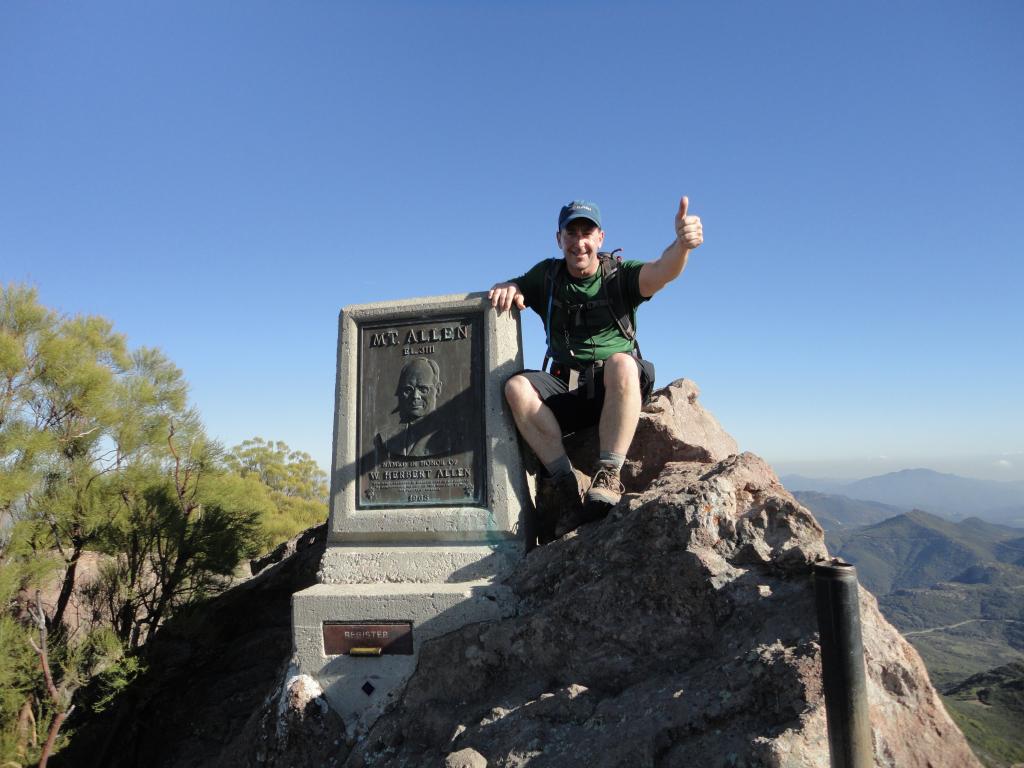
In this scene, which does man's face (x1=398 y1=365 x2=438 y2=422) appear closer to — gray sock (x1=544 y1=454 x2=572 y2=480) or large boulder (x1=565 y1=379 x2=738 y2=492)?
gray sock (x1=544 y1=454 x2=572 y2=480)

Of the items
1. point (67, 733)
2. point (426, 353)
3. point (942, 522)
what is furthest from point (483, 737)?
point (942, 522)

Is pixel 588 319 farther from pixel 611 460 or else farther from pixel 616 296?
pixel 611 460

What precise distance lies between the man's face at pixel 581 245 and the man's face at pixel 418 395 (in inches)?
45.5

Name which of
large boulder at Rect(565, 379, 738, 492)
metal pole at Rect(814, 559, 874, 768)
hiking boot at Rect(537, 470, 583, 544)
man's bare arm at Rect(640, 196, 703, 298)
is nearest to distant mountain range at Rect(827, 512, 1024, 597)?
large boulder at Rect(565, 379, 738, 492)

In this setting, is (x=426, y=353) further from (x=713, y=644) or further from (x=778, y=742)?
(x=778, y=742)

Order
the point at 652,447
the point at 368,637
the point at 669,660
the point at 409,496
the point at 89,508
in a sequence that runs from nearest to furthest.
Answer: the point at 669,660 → the point at 368,637 → the point at 409,496 → the point at 652,447 → the point at 89,508

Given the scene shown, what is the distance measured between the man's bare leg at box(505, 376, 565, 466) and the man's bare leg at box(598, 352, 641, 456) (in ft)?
0.96

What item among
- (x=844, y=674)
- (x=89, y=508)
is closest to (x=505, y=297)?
(x=844, y=674)

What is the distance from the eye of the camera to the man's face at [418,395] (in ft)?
14.0

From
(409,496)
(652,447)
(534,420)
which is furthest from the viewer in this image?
(652,447)

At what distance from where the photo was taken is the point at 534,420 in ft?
13.1

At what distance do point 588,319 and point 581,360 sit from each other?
0.27 m

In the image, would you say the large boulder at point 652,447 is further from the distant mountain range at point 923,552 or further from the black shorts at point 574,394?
the distant mountain range at point 923,552

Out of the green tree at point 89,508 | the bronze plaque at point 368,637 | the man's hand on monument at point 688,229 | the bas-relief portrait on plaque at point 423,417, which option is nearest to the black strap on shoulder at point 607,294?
the bas-relief portrait on plaque at point 423,417
